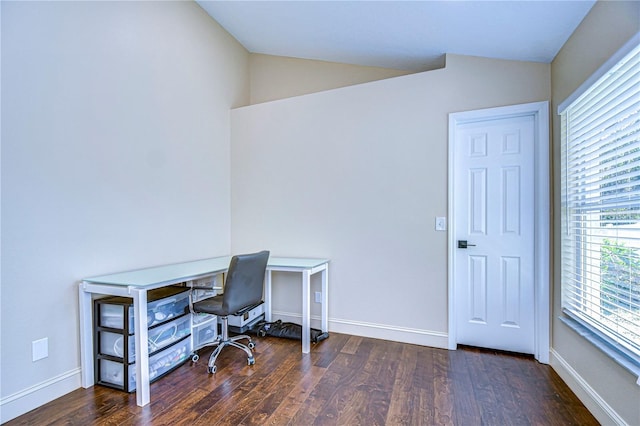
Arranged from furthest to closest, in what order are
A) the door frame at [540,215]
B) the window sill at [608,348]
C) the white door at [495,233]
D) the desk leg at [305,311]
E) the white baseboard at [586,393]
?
the desk leg at [305,311] < the white door at [495,233] < the door frame at [540,215] < the white baseboard at [586,393] < the window sill at [608,348]

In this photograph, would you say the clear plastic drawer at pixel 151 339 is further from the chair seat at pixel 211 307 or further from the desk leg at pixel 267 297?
the desk leg at pixel 267 297

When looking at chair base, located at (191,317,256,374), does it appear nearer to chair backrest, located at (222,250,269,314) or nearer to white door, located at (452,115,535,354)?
chair backrest, located at (222,250,269,314)

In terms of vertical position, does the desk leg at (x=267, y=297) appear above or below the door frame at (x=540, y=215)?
below

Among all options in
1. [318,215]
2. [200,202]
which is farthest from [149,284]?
[318,215]

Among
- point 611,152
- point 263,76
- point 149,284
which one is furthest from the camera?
point 263,76

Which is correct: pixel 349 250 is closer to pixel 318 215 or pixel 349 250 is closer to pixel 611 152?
pixel 318 215

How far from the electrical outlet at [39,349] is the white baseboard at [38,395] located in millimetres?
164

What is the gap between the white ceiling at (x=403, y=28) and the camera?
2.02 meters

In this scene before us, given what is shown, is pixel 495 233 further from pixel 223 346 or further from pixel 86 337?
pixel 86 337

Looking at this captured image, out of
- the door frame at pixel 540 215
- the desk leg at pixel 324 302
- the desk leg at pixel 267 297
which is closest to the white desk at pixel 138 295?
the desk leg at pixel 324 302

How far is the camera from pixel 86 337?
2078 millimetres

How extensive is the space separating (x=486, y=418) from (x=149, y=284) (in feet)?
7.15

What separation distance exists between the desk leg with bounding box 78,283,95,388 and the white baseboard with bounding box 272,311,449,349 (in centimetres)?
180

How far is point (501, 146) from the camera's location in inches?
102
